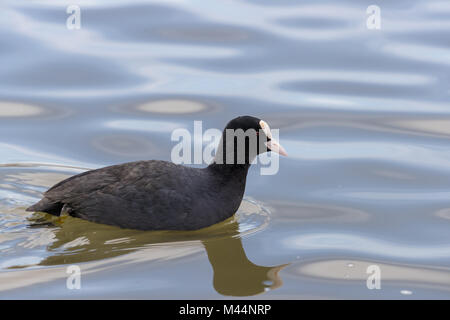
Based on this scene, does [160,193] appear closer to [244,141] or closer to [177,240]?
[177,240]

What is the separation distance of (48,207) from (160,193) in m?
1.00

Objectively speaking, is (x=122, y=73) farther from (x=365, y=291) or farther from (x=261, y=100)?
(x=365, y=291)

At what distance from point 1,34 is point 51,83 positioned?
1.92 metres

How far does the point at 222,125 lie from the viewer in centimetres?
980

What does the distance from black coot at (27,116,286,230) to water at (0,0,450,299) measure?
5.7 inches

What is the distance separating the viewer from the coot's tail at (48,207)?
7.05 m

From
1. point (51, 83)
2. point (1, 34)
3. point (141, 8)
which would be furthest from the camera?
point (141, 8)

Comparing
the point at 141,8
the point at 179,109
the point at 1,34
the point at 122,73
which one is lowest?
the point at 179,109

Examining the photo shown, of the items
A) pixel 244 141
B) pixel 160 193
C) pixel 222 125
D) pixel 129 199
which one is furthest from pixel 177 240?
pixel 222 125

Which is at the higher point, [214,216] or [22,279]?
[214,216]

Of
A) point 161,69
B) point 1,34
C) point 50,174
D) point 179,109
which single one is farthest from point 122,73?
point 50,174

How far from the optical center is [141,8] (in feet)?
44.3

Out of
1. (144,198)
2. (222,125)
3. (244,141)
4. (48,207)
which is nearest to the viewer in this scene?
(144,198)

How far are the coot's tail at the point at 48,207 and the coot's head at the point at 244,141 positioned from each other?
1.47 m
